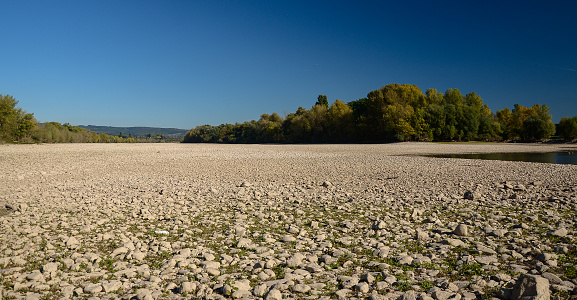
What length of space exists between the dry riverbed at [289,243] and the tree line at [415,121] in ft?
192

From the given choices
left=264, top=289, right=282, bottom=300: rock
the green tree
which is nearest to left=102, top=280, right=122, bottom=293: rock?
left=264, top=289, right=282, bottom=300: rock

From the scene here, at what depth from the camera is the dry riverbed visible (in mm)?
4305

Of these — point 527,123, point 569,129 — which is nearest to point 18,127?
point 527,123

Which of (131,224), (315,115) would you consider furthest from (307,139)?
(131,224)

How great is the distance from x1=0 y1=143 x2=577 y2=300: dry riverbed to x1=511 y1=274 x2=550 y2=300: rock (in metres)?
0.01

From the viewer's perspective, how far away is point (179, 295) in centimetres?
416

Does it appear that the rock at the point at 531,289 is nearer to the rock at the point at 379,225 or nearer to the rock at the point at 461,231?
the rock at the point at 461,231

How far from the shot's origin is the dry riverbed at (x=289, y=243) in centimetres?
430

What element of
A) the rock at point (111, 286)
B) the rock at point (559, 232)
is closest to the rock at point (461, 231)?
the rock at point (559, 232)

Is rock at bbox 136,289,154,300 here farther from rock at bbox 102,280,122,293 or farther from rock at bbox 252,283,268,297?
rock at bbox 252,283,268,297

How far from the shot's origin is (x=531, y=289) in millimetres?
3738

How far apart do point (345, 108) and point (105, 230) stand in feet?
260

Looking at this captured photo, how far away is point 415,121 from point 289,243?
66052 mm

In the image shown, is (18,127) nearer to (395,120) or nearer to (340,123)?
(340,123)
